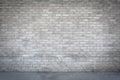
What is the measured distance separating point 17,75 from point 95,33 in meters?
3.16

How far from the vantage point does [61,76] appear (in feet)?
20.5

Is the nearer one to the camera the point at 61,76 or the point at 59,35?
the point at 61,76

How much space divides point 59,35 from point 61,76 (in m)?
1.52

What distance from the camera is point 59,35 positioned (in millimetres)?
6852

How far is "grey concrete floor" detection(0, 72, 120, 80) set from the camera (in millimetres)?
5980

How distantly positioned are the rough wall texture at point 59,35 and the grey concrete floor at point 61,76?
288 mm

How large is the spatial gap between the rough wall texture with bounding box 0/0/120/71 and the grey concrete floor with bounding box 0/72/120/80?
0.94 feet

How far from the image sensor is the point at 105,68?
6.87 metres

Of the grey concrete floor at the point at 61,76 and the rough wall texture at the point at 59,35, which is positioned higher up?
the rough wall texture at the point at 59,35

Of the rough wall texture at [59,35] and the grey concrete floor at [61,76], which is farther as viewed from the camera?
the rough wall texture at [59,35]

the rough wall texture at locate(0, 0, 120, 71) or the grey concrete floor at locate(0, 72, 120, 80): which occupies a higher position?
the rough wall texture at locate(0, 0, 120, 71)

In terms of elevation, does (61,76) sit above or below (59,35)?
below

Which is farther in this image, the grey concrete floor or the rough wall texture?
the rough wall texture

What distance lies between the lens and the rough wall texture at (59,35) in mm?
6816
